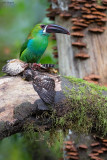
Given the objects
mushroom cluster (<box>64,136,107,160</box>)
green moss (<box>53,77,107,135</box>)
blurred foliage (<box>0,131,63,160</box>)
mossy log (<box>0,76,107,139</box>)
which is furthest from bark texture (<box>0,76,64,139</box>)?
blurred foliage (<box>0,131,63,160</box>)

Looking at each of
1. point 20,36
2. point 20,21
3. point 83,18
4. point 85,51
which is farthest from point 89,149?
point 20,21

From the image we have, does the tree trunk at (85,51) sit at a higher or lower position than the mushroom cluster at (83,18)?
lower

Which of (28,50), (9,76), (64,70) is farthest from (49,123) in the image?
(64,70)

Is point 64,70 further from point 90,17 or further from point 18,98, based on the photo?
point 18,98

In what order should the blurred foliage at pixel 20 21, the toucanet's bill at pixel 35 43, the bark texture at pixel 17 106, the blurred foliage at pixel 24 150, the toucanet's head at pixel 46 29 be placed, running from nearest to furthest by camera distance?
the bark texture at pixel 17 106 → the toucanet's head at pixel 46 29 → the toucanet's bill at pixel 35 43 → the blurred foliage at pixel 24 150 → the blurred foliage at pixel 20 21

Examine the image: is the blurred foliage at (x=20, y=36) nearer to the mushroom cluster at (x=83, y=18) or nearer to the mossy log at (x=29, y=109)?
the mushroom cluster at (x=83, y=18)

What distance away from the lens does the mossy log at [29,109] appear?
8.43 feet

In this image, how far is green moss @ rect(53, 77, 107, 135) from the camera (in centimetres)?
268

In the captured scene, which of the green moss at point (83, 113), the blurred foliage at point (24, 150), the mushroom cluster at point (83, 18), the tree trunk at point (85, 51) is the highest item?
the mushroom cluster at point (83, 18)

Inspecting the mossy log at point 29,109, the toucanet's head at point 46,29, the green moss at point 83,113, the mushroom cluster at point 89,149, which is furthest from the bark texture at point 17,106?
the mushroom cluster at point 89,149

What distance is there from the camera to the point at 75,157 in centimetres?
410

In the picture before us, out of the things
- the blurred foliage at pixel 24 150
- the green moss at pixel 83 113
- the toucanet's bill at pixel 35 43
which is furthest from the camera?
the blurred foliage at pixel 24 150

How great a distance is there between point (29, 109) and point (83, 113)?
0.44m

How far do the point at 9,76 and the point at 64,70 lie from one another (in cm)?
148
